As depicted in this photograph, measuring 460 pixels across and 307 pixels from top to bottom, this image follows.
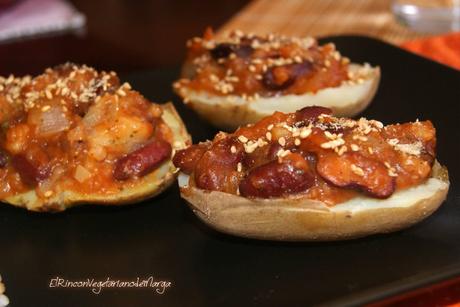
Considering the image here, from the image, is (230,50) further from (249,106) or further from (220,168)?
(220,168)

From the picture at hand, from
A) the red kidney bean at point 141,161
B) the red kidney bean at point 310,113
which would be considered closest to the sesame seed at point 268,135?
the red kidney bean at point 310,113

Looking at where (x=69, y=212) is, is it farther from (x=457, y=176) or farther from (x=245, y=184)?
(x=457, y=176)

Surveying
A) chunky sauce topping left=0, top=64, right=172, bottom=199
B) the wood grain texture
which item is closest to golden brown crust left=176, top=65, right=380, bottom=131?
chunky sauce topping left=0, top=64, right=172, bottom=199

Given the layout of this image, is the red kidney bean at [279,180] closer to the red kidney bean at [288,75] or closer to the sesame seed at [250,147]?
the sesame seed at [250,147]

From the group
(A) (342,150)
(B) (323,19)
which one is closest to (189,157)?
(A) (342,150)

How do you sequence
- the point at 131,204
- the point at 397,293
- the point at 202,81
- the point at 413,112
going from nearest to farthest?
the point at 397,293 < the point at 131,204 < the point at 413,112 < the point at 202,81

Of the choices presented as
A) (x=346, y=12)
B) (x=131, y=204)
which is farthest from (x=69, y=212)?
(x=346, y=12)
